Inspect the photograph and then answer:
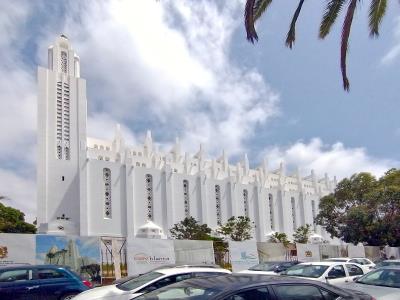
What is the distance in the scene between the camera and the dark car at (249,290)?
5.19 meters

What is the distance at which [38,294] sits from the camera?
1133 cm

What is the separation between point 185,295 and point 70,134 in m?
74.7

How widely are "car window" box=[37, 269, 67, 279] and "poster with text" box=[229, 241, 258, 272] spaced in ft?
40.8

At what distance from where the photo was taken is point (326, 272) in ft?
43.7

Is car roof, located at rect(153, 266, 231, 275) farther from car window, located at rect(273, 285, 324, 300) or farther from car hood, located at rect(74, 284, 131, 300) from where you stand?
car window, located at rect(273, 285, 324, 300)

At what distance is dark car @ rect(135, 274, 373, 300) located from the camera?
17.0 ft

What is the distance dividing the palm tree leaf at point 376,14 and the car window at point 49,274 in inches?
383

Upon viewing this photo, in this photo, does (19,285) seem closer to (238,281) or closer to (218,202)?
(238,281)

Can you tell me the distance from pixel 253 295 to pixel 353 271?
10209mm

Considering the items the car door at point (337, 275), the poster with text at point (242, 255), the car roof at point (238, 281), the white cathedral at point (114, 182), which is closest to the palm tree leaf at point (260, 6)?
the car roof at point (238, 281)

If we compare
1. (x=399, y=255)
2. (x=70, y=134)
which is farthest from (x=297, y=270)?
(x=70, y=134)

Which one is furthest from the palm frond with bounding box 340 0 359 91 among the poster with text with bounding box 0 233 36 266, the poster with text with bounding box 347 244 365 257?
the poster with text with bounding box 347 244 365 257

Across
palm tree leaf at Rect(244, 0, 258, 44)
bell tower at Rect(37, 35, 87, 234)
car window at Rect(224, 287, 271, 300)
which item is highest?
bell tower at Rect(37, 35, 87, 234)

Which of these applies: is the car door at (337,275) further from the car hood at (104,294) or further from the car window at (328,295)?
the car window at (328,295)
